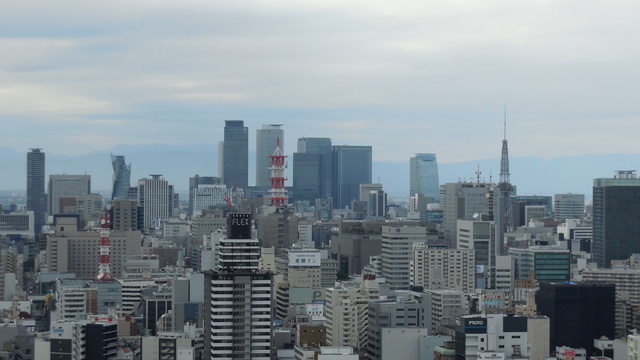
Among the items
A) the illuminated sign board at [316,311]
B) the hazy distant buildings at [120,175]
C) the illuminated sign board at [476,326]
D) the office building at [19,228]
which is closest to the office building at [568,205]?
the hazy distant buildings at [120,175]

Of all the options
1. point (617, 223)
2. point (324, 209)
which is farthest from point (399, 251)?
point (324, 209)

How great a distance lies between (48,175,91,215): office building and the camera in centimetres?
11769

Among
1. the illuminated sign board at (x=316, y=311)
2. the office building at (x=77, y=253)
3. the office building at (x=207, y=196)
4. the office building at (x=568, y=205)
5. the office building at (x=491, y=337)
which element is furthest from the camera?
the office building at (x=207, y=196)

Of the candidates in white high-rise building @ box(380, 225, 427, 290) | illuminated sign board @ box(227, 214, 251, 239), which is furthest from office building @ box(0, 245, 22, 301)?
illuminated sign board @ box(227, 214, 251, 239)

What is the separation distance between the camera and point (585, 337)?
39.6 meters

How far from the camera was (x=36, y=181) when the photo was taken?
401 ft

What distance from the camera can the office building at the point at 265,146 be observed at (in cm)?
13675

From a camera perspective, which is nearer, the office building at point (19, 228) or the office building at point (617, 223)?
the office building at point (617, 223)

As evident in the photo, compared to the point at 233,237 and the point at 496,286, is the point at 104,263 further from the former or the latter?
the point at 233,237

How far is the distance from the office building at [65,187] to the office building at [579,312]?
80.6 metres

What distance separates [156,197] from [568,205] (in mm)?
37376

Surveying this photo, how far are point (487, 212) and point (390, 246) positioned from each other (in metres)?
18.2

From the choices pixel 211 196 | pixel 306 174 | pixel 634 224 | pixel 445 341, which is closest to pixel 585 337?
pixel 445 341

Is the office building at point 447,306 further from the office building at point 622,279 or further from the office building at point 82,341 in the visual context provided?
the office building at point 82,341
